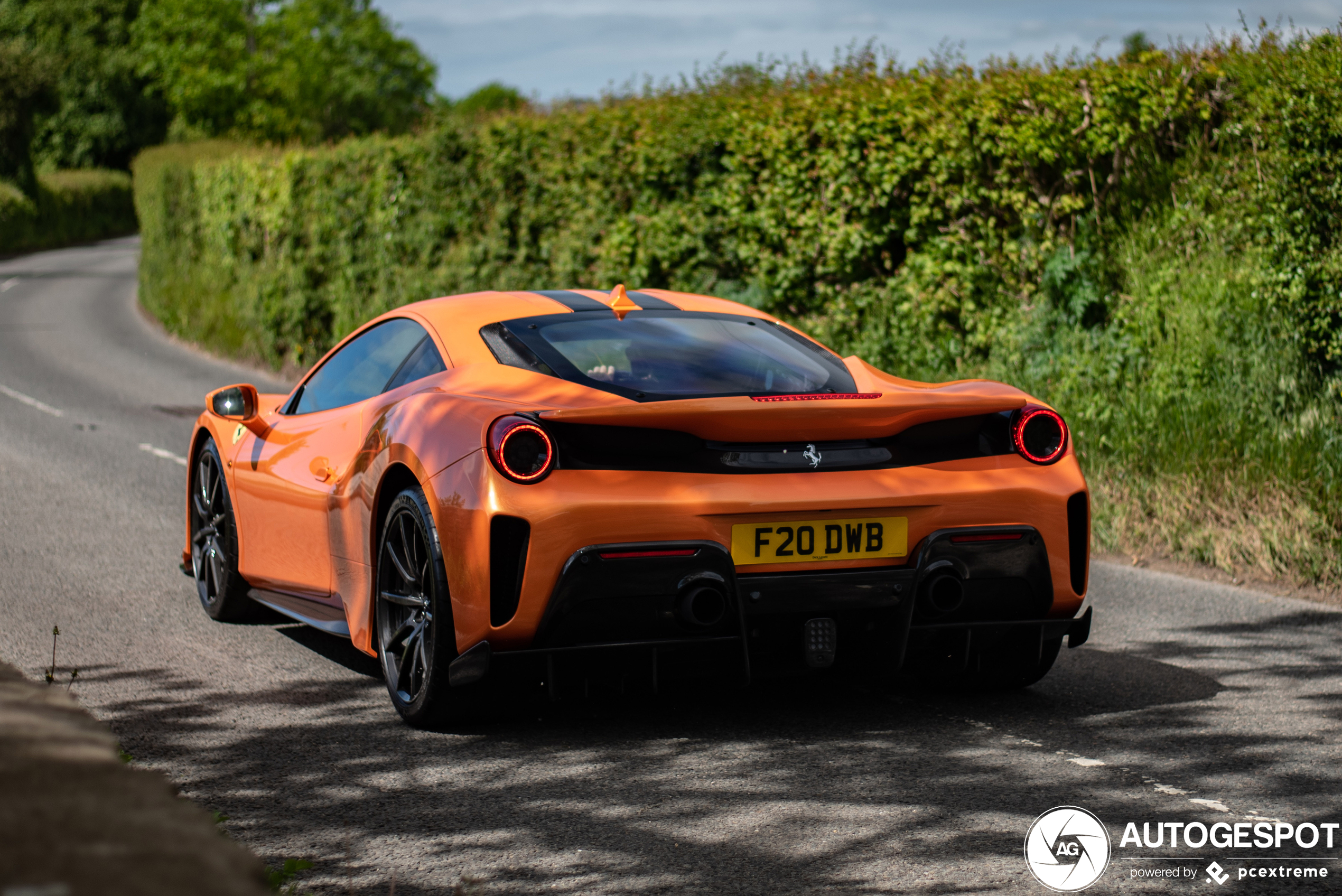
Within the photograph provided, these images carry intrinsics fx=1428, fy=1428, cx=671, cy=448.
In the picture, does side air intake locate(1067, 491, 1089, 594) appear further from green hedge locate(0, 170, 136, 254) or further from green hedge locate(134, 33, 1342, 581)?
green hedge locate(0, 170, 136, 254)

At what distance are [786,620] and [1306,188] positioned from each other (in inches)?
197

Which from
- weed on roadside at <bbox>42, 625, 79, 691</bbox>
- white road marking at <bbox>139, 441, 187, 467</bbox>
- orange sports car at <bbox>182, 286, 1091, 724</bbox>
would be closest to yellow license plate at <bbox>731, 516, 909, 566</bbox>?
orange sports car at <bbox>182, 286, 1091, 724</bbox>

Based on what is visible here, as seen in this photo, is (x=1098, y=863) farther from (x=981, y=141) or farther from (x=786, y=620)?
(x=981, y=141)

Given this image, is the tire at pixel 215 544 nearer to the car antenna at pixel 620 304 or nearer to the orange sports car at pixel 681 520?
the orange sports car at pixel 681 520

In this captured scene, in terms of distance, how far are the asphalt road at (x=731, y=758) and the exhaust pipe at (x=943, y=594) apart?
438 mm

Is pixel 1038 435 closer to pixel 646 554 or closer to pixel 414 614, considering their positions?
pixel 646 554

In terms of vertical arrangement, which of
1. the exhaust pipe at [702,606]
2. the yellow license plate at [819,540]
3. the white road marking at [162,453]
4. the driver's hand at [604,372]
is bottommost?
the white road marking at [162,453]

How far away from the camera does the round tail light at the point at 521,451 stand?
4.21 meters

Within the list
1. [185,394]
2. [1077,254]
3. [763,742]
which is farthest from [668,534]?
[185,394]

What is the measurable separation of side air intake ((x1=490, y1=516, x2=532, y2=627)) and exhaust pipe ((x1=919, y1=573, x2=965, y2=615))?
1.25 m

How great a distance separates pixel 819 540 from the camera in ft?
14.2

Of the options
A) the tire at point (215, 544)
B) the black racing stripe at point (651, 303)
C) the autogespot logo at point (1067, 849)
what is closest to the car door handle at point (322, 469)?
the tire at point (215, 544)

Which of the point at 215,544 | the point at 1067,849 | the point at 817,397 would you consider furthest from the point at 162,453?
the point at 1067,849

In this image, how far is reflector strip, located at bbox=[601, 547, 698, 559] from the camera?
13.7 feet
